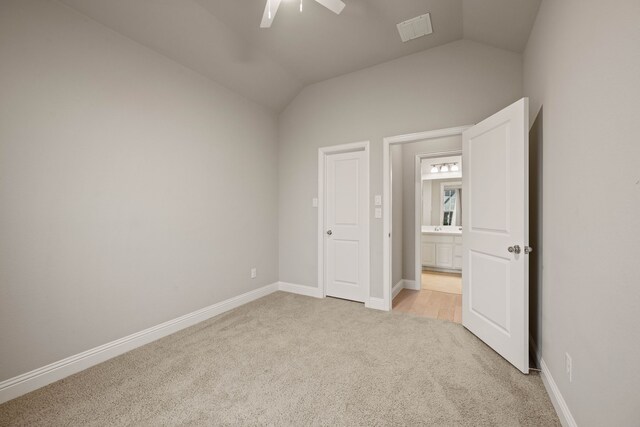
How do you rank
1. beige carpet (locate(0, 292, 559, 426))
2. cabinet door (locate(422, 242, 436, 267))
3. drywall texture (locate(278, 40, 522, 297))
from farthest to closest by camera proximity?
cabinet door (locate(422, 242, 436, 267)), drywall texture (locate(278, 40, 522, 297)), beige carpet (locate(0, 292, 559, 426))

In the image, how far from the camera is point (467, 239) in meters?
2.80

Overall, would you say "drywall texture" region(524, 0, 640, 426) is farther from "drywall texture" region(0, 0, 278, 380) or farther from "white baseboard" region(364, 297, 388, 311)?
"drywall texture" region(0, 0, 278, 380)

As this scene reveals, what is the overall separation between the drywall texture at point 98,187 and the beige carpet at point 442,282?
3.26 m

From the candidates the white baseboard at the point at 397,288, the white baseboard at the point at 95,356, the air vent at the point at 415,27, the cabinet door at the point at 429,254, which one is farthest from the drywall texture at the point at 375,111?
the cabinet door at the point at 429,254

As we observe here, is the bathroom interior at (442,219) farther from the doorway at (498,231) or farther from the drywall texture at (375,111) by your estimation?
the doorway at (498,231)

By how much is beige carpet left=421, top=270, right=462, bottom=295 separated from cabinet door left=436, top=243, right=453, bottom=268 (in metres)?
0.22

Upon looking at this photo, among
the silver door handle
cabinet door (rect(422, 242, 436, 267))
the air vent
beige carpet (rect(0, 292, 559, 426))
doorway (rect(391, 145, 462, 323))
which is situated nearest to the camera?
beige carpet (rect(0, 292, 559, 426))

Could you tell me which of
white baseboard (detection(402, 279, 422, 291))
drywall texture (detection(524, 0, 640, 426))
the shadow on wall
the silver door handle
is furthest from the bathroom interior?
Answer: drywall texture (detection(524, 0, 640, 426))

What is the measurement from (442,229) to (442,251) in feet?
1.71

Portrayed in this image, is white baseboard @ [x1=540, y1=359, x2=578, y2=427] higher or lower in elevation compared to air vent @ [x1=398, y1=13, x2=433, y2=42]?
lower

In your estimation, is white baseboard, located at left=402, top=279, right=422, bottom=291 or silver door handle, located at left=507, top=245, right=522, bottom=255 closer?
silver door handle, located at left=507, top=245, right=522, bottom=255

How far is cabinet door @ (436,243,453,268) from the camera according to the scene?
5641mm

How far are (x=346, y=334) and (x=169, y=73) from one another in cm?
318

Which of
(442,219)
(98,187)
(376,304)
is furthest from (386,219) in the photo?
(442,219)
